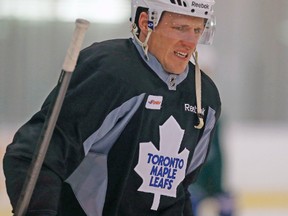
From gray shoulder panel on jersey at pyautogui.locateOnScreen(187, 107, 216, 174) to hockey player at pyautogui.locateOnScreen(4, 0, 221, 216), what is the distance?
0.01m

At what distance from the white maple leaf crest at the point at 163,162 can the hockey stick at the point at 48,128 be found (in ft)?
1.30

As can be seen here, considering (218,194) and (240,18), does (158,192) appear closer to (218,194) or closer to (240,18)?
(218,194)

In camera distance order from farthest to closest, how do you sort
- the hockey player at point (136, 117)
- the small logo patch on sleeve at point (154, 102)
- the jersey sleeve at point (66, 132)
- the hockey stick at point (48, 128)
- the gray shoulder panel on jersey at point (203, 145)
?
the gray shoulder panel on jersey at point (203, 145) → the small logo patch on sleeve at point (154, 102) → the hockey player at point (136, 117) → the jersey sleeve at point (66, 132) → the hockey stick at point (48, 128)

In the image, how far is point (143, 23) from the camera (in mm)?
2330

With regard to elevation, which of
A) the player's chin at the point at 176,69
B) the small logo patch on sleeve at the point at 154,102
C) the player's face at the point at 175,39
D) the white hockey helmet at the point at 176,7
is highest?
the white hockey helmet at the point at 176,7

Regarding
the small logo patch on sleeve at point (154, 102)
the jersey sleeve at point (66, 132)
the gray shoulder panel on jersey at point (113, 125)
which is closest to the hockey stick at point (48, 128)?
the jersey sleeve at point (66, 132)

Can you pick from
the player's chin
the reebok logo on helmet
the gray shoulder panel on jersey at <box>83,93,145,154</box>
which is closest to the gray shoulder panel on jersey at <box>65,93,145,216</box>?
the gray shoulder panel on jersey at <box>83,93,145,154</box>

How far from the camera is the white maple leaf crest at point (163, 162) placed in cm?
230

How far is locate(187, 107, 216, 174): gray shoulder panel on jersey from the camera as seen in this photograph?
244 cm

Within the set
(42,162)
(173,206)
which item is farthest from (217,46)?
(42,162)

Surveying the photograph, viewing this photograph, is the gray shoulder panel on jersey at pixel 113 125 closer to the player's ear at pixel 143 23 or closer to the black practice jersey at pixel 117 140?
the black practice jersey at pixel 117 140

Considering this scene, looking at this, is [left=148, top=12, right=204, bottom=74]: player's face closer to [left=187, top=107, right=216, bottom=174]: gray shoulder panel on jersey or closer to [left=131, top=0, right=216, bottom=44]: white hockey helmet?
[left=131, top=0, right=216, bottom=44]: white hockey helmet

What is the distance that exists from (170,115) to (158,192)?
0.19 meters

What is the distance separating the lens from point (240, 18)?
232 inches
